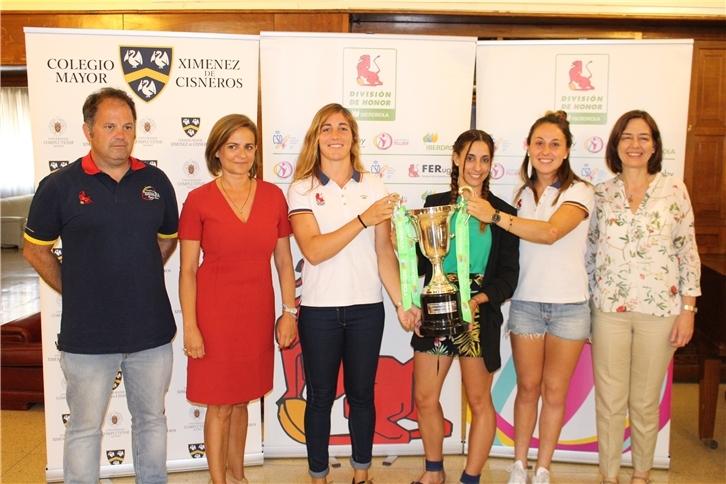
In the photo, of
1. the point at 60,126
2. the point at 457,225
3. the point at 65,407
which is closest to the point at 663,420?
the point at 457,225

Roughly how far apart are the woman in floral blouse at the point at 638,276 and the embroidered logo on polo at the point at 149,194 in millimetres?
2044

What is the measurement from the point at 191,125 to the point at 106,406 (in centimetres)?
152

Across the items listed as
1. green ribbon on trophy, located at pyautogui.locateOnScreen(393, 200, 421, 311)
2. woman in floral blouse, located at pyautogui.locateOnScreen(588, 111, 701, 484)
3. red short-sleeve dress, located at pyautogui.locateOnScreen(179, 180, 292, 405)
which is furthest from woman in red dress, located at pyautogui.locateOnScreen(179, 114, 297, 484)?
woman in floral blouse, located at pyautogui.locateOnScreen(588, 111, 701, 484)

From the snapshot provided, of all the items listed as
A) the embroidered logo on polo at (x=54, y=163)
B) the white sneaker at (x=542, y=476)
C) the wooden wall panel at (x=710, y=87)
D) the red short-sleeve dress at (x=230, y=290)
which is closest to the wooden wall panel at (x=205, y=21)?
the embroidered logo on polo at (x=54, y=163)

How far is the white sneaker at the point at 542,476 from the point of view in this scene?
300cm

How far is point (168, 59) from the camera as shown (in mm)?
3219

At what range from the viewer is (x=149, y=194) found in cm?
249

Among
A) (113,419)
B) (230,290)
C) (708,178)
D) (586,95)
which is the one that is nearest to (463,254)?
(230,290)

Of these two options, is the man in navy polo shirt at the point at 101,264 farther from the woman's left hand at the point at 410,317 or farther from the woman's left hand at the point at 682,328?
the woman's left hand at the point at 682,328

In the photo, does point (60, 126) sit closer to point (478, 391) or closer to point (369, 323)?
point (369, 323)

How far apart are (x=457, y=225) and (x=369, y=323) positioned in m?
0.60

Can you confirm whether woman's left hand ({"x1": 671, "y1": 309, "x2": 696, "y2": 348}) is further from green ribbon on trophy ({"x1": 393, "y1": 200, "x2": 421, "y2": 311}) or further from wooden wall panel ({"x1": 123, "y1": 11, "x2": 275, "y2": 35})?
wooden wall panel ({"x1": 123, "y1": 11, "x2": 275, "y2": 35})

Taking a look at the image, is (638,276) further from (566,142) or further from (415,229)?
(415,229)

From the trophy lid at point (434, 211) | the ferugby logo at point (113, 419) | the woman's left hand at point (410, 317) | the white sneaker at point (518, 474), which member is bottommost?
the white sneaker at point (518, 474)
